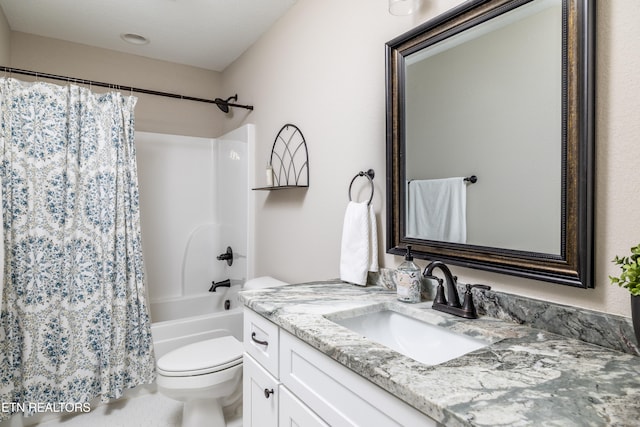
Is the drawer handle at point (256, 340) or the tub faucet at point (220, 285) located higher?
the drawer handle at point (256, 340)

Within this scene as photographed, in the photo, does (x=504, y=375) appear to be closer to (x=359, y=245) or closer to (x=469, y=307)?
(x=469, y=307)


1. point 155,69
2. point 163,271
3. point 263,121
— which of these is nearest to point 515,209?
point 263,121

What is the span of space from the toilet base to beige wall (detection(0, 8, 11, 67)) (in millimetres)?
2473

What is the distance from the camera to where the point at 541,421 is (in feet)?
1.81

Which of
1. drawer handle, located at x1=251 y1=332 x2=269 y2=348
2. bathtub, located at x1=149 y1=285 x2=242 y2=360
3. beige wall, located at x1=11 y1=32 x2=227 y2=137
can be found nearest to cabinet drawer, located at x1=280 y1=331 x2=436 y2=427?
drawer handle, located at x1=251 y1=332 x2=269 y2=348

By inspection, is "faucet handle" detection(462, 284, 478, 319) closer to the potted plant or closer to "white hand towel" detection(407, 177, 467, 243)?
"white hand towel" detection(407, 177, 467, 243)

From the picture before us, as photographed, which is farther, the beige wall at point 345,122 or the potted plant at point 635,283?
the beige wall at point 345,122

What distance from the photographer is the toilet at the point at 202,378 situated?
173 centimetres

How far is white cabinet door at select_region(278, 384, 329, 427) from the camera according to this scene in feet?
3.13

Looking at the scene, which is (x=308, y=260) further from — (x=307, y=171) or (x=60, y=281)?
(x=60, y=281)

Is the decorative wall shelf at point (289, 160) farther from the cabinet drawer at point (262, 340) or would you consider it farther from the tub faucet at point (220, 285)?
the tub faucet at point (220, 285)

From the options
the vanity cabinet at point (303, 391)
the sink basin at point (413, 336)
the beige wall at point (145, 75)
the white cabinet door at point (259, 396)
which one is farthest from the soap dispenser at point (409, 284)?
the beige wall at point (145, 75)

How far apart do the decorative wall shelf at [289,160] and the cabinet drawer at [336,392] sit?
1115 mm

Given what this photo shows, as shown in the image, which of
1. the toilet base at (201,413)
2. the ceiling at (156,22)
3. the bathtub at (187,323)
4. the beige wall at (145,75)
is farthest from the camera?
the beige wall at (145,75)
